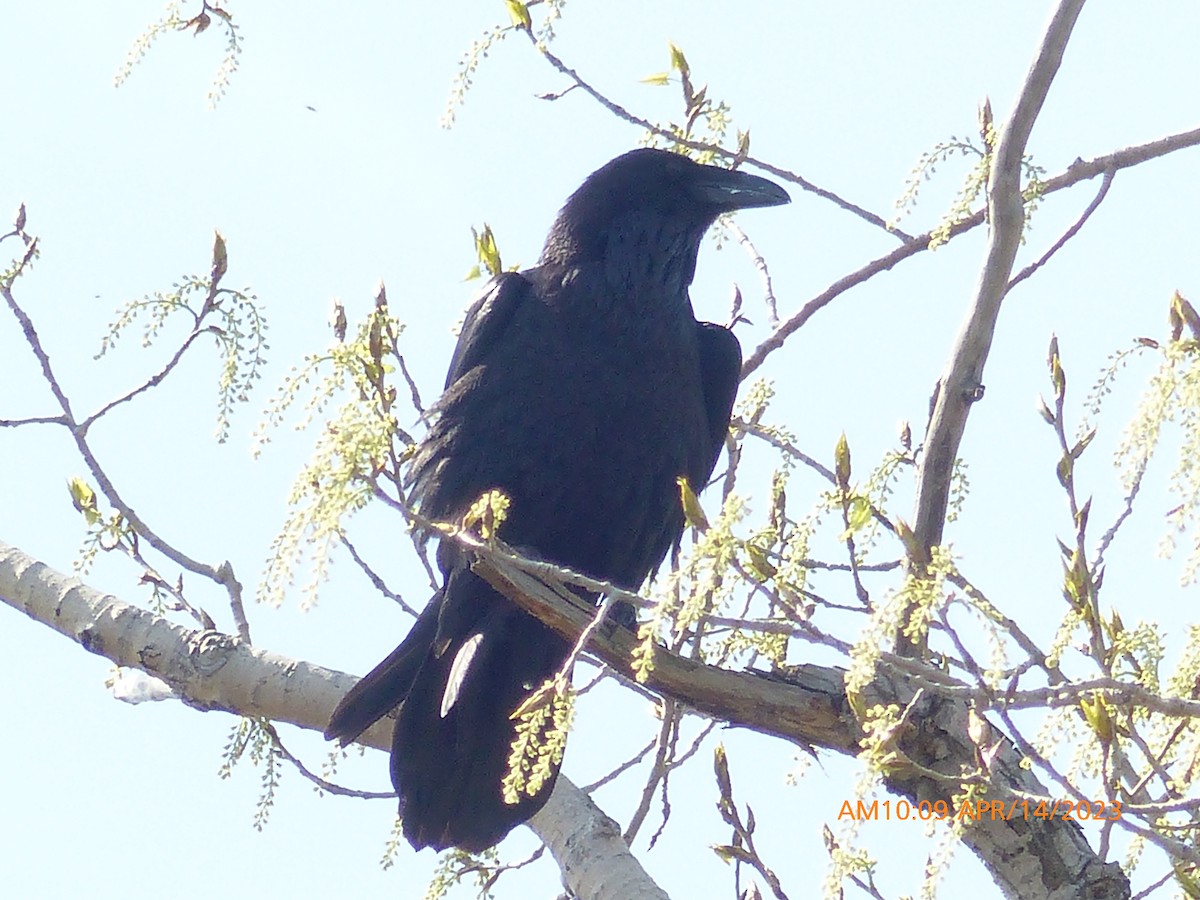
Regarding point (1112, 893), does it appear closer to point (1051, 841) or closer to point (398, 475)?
point (1051, 841)

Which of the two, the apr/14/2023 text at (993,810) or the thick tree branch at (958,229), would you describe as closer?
the apr/14/2023 text at (993,810)

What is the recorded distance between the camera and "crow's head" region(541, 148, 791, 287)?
450 centimetres

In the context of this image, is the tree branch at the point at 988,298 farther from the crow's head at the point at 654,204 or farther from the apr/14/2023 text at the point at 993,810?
the crow's head at the point at 654,204

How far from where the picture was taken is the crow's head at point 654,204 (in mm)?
4504

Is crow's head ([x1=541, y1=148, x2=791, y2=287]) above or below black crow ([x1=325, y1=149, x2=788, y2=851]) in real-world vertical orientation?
above

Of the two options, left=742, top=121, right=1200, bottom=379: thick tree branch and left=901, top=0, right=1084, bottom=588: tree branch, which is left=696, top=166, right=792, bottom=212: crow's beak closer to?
left=742, top=121, right=1200, bottom=379: thick tree branch

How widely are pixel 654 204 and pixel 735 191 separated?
0.26 metres

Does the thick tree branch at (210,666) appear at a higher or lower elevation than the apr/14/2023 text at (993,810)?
higher

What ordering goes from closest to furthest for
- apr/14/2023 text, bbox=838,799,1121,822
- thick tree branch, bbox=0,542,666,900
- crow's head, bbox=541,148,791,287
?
apr/14/2023 text, bbox=838,799,1121,822
thick tree branch, bbox=0,542,666,900
crow's head, bbox=541,148,791,287

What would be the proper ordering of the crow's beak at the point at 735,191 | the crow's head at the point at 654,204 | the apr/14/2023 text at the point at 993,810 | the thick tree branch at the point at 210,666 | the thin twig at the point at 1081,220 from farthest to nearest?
1. the crow's beak at the point at 735,191
2. the crow's head at the point at 654,204
3. the thick tree branch at the point at 210,666
4. the thin twig at the point at 1081,220
5. the apr/14/2023 text at the point at 993,810

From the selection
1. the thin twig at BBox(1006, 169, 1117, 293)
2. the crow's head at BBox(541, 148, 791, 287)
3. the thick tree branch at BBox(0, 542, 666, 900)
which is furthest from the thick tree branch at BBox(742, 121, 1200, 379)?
the thick tree branch at BBox(0, 542, 666, 900)

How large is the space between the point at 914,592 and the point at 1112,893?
1.24 meters

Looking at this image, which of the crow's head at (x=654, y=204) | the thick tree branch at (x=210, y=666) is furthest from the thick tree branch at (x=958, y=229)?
the thick tree branch at (x=210, y=666)

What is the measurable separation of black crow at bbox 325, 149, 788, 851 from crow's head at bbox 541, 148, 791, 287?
0.16 ft
